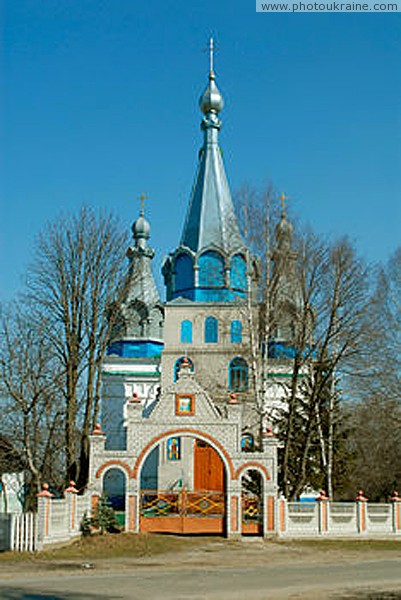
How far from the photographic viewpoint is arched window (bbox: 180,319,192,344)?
2864 cm

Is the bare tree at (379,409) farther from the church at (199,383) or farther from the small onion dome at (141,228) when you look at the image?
the small onion dome at (141,228)

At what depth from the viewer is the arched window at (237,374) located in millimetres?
26461

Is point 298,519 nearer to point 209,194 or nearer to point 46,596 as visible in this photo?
point 46,596

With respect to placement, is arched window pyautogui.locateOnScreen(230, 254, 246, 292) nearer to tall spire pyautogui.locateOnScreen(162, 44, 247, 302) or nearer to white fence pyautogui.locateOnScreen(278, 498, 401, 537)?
tall spire pyautogui.locateOnScreen(162, 44, 247, 302)

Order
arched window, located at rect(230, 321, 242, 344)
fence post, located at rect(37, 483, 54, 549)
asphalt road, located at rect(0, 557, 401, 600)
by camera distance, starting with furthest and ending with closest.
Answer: arched window, located at rect(230, 321, 242, 344) → fence post, located at rect(37, 483, 54, 549) → asphalt road, located at rect(0, 557, 401, 600)

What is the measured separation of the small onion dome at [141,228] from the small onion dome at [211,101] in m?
8.88

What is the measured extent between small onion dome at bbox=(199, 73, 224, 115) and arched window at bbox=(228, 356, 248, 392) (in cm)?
1156

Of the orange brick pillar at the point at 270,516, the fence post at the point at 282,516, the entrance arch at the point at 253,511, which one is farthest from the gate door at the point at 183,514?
the fence post at the point at 282,516

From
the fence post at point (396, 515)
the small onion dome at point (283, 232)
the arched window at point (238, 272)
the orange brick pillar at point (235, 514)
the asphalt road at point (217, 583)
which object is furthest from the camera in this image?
the arched window at point (238, 272)

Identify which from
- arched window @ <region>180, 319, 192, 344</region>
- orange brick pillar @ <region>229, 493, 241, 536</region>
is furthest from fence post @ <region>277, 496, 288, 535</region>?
arched window @ <region>180, 319, 192, 344</region>

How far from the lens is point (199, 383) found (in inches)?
982

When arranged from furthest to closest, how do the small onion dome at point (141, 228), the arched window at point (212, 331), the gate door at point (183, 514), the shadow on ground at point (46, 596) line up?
the small onion dome at point (141, 228) < the arched window at point (212, 331) < the gate door at point (183, 514) < the shadow on ground at point (46, 596)

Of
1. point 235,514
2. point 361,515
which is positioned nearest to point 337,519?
point 361,515

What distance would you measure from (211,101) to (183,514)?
20.1 m
